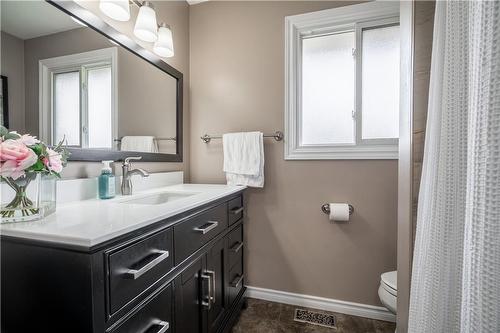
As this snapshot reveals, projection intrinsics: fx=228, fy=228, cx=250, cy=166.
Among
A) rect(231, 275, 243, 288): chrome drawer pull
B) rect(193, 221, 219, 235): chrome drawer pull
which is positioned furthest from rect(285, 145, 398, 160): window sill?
rect(231, 275, 243, 288): chrome drawer pull

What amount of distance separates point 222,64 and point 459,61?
5.55 ft

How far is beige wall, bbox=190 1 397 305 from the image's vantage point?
158 cm

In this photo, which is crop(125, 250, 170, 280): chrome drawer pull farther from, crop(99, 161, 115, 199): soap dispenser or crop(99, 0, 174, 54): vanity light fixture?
crop(99, 0, 174, 54): vanity light fixture

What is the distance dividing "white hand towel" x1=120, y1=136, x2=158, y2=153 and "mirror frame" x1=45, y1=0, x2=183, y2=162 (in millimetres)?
26

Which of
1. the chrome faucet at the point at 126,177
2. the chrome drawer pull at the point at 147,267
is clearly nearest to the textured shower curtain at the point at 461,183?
the chrome drawer pull at the point at 147,267

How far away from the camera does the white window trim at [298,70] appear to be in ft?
5.06

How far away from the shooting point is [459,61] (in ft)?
1.48

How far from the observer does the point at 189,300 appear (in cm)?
98

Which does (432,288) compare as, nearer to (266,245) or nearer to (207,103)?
(266,245)

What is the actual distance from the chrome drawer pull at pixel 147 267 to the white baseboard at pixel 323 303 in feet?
4.18

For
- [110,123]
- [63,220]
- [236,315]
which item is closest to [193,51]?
[110,123]

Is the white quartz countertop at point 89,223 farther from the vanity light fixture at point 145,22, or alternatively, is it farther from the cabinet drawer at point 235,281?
the vanity light fixture at point 145,22

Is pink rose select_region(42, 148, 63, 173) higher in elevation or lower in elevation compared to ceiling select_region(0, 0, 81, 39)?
lower

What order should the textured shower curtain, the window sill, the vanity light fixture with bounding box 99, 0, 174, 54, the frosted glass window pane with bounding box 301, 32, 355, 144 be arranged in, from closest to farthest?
the textured shower curtain
the vanity light fixture with bounding box 99, 0, 174, 54
the window sill
the frosted glass window pane with bounding box 301, 32, 355, 144
